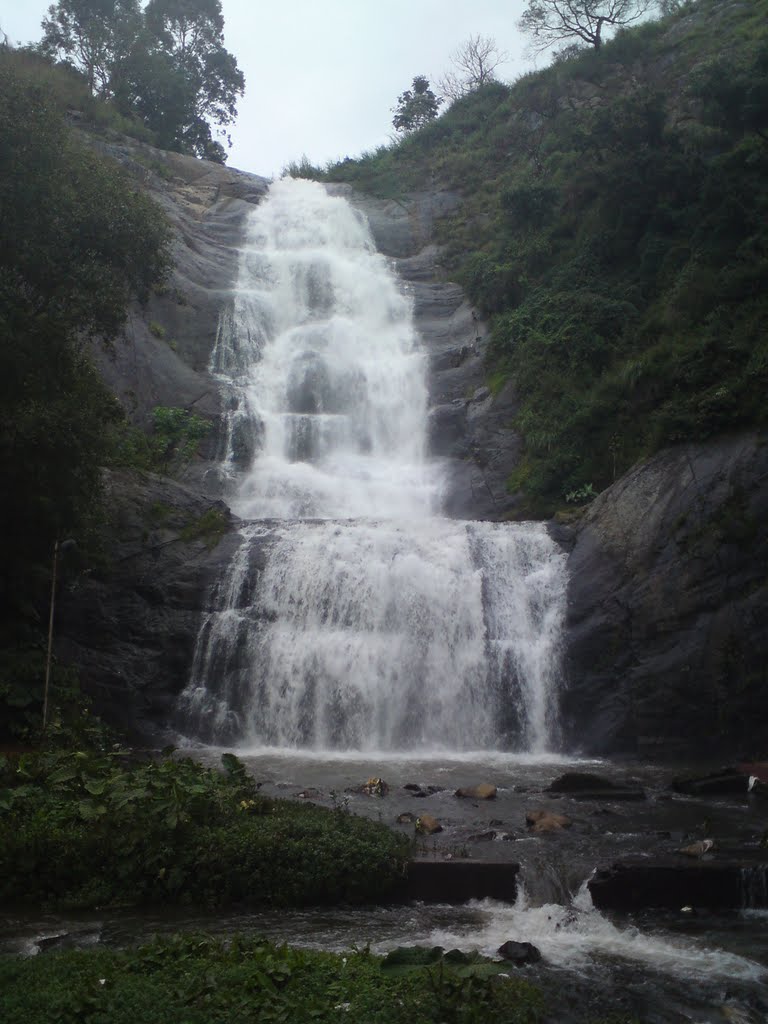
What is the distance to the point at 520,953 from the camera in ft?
26.7

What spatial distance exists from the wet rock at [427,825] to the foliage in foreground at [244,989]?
14.2ft

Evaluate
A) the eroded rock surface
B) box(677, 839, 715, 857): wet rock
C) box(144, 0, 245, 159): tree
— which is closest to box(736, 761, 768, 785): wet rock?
box(677, 839, 715, 857): wet rock

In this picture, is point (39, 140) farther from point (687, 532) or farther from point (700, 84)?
point (700, 84)

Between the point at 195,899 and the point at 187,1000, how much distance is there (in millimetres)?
3361

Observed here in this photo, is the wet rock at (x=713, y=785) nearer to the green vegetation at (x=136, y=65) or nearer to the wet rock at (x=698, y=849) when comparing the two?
the wet rock at (x=698, y=849)

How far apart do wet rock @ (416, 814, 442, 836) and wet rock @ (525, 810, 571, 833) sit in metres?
1.27

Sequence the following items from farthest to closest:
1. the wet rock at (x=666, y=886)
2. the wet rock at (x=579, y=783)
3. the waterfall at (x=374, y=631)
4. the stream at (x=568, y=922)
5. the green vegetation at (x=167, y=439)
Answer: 1. the green vegetation at (x=167, y=439)
2. the waterfall at (x=374, y=631)
3. the wet rock at (x=579, y=783)
4. the wet rock at (x=666, y=886)
5. the stream at (x=568, y=922)

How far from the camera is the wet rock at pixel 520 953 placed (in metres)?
8.05

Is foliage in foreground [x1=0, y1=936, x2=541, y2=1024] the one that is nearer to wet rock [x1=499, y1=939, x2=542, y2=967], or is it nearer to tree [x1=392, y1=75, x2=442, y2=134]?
wet rock [x1=499, y1=939, x2=542, y2=967]

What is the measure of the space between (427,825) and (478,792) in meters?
2.28

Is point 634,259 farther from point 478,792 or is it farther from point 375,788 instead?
point 375,788

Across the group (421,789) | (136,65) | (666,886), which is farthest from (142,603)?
(136,65)

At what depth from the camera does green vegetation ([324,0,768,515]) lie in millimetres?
22328

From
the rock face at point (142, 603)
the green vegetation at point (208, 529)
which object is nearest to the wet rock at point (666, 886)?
the rock face at point (142, 603)
